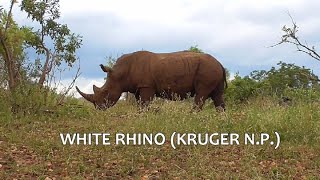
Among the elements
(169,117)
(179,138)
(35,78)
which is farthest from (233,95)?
(179,138)

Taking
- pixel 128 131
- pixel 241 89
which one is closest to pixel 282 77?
pixel 241 89

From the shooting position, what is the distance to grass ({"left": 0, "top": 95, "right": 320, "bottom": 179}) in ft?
19.6

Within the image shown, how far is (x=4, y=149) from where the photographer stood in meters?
7.08

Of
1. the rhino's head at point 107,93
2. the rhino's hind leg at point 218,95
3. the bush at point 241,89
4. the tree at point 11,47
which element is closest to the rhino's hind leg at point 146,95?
the rhino's head at point 107,93

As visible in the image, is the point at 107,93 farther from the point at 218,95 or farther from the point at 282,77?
the point at 282,77

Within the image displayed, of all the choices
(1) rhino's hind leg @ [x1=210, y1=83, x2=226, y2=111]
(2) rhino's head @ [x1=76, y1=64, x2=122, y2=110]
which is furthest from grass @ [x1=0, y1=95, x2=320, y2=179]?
(1) rhino's hind leg @ [x1=210, y1=83, x2=226, y2=111]

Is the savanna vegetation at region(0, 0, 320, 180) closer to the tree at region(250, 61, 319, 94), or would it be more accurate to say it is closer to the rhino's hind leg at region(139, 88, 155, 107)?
the rhino's hind leg at region(139, 88, 155, 107)

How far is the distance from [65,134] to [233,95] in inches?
522

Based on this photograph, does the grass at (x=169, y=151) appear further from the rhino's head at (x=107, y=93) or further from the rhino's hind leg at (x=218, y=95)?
the rhino's hind leg at (x=218, y=95)

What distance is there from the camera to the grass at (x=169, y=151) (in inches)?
235

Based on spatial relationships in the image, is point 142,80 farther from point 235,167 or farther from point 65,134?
point 235,167

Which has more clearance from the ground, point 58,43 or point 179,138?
point 58,43

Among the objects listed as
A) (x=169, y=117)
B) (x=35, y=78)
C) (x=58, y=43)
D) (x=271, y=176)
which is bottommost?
(x=271, y=176)

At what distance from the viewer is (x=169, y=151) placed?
6.82 m
